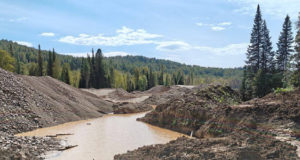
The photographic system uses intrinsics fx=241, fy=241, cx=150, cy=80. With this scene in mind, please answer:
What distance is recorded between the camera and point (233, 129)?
13.1 meters

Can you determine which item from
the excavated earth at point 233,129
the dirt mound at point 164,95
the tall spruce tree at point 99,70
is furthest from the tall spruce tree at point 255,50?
the tall spruce tree at point 99,70

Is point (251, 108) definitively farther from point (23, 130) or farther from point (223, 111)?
point (23, 130)

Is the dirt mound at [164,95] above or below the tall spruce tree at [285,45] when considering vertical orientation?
below

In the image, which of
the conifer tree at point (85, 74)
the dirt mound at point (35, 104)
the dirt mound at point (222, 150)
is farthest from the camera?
the conifer tree at point (85, 74)

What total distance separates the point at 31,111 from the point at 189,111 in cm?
1251

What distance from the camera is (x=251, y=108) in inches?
503

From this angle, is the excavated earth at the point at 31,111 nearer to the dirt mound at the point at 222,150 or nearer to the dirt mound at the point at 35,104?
the dirt mound at the point at 35,104

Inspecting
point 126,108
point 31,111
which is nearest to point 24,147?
point 31,111

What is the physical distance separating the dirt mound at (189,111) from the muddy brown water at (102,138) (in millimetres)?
746

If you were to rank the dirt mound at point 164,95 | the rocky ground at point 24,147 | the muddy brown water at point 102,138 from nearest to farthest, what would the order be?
the rocky ground at point 24,147 → the muddy brown water at point 102,138 → the dirt mound at point 164,95

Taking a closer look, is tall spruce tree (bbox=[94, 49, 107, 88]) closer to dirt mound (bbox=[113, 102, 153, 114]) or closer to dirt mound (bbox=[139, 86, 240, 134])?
dirt mound (bbox=[113, 102, 153, 114])

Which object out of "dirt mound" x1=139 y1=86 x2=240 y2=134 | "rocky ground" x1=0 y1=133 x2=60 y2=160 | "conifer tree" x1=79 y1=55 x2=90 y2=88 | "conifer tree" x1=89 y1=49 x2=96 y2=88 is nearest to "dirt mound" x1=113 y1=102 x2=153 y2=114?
"dirt mound" x1=139 y1=86 x2=240 y2=134

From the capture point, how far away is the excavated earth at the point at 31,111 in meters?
11.2

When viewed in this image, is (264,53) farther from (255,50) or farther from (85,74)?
(85,74)
